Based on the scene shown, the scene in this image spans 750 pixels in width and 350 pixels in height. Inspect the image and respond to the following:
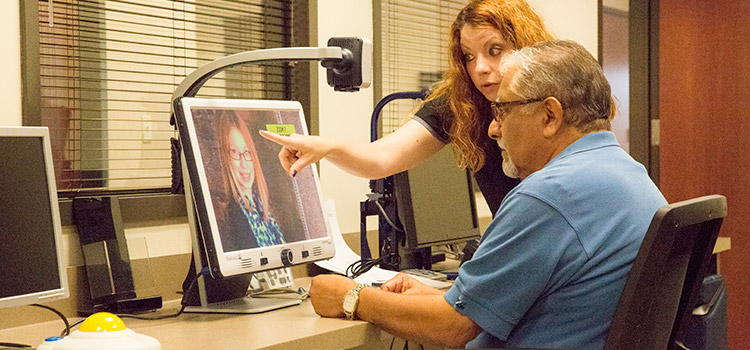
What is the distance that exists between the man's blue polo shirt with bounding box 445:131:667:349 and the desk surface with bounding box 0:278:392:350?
0.28m

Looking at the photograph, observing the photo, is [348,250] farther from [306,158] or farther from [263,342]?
[263,342]

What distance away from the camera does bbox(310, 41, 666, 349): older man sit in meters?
1.39

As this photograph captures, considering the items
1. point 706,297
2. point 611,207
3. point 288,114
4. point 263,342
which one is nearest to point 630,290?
point 611,207

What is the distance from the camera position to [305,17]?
2.63 m

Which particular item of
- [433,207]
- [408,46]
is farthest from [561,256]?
[408,46]

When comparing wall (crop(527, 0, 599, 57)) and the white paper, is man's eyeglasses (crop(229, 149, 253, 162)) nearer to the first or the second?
the white paper

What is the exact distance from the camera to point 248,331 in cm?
160

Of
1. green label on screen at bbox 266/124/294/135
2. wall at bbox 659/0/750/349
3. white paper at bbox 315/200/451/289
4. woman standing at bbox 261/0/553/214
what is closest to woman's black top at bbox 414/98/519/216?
woman standing at bbox 261/0/553/214

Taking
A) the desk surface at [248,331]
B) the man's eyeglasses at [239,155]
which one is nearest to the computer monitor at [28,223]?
the desk surface at [248,331]

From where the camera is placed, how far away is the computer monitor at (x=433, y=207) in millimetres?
2469

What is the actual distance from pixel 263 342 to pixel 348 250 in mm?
987

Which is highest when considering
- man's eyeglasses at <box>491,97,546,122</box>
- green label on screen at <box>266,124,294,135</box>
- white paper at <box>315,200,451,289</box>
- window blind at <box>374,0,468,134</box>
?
window blind at <box>374,0,468,134</box>

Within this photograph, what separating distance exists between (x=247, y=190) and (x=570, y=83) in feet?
2.54

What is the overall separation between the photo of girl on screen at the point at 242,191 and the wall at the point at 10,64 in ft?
1.54
